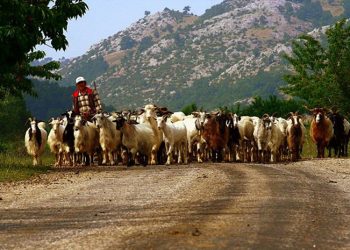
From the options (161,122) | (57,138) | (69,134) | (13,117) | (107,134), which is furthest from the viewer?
(13,117)

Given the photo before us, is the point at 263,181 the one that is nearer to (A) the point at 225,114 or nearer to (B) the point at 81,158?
(B) the point at 81,158

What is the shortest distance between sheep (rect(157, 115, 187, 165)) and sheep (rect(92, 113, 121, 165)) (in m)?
1.67

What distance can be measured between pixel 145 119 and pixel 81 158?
299 centimetres

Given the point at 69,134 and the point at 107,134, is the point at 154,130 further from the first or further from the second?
the point at 69,134

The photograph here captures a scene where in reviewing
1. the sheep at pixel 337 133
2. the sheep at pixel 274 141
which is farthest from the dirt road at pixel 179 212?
the sheep at pixel 337 133

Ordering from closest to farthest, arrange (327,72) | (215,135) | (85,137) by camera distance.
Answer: (85,137), (215,135), (327,72)

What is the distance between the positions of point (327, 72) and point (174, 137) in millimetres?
33093

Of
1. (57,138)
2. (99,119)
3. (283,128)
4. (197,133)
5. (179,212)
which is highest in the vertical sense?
(99,119)

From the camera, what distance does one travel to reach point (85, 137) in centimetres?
3148

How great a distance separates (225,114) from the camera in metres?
36.9

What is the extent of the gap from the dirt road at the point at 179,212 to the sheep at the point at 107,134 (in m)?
8.19

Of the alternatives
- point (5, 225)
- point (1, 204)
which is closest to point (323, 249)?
point (5, 225)

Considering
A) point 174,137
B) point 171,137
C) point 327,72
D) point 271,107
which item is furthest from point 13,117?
point 171,137

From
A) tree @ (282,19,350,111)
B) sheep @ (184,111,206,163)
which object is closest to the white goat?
sheep @ (184,111,206,163)
